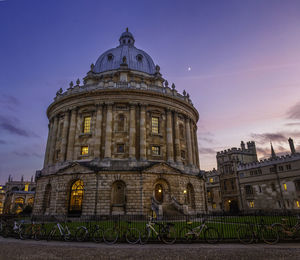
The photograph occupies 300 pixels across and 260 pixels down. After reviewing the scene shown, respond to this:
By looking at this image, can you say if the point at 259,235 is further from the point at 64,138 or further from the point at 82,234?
the point at 64,138

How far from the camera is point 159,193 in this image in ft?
97.0

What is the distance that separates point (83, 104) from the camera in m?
33.1

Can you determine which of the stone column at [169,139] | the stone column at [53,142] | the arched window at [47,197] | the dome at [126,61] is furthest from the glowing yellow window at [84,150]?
the dome at [126,61]

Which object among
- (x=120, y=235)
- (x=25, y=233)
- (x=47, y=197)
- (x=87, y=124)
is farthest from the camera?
(x=87, y=124)

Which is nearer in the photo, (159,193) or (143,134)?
(159,193)

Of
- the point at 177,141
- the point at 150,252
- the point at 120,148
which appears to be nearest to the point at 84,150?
the point at 120,148

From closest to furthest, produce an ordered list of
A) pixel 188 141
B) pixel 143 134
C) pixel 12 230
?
pixel 12 230 < pixel 143 134 < pixel 188 141

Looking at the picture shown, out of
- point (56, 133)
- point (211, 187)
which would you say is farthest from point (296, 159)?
point (56, 133)

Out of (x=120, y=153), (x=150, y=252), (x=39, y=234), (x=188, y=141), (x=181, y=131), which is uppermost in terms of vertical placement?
(x=181, y=131)

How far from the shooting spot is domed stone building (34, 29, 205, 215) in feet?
90.9

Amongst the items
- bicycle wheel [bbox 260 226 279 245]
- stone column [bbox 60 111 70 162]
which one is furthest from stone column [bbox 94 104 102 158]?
bicycle wheel [bbox 260 226 279 245]

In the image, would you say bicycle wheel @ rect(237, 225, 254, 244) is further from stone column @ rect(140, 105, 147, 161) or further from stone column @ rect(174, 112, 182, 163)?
stone column @ rect(174, 112, 182, 163)

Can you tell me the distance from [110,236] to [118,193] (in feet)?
53.7

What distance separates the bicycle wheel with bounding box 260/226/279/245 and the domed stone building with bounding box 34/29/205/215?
14.4m
